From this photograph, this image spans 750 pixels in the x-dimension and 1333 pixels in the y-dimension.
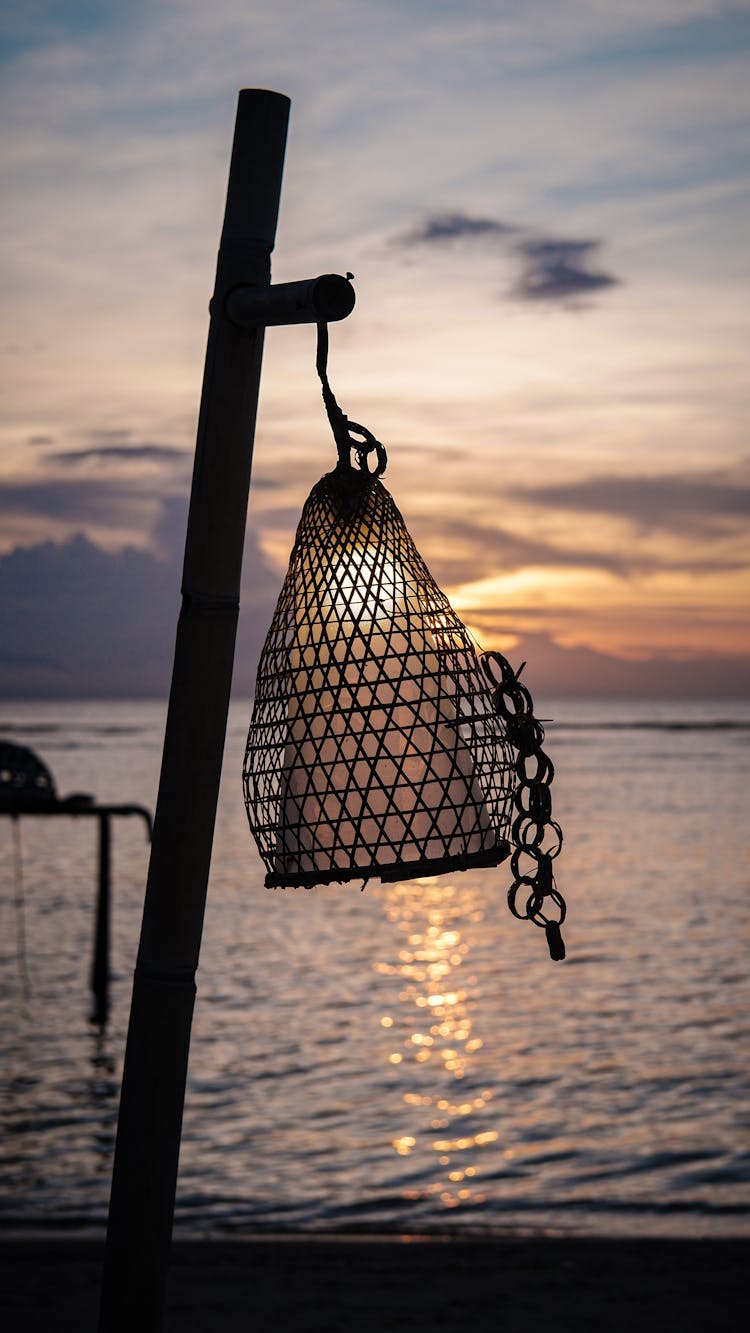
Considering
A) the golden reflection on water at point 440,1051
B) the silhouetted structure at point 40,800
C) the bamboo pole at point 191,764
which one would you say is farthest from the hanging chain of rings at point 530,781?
the silhouetted structure at point 40,800

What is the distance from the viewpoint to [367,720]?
2.17m

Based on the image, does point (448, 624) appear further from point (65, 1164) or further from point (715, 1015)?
point (715, 1015)

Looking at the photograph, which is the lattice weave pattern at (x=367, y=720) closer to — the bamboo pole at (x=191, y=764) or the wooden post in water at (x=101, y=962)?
the bamboo pole at (x=191, y=764)

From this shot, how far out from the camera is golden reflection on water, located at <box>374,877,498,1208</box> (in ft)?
35.3

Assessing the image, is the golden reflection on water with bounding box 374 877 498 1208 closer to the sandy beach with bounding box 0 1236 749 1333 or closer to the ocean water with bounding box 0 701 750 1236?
the ocean water with bounding box 0 701 750 1236

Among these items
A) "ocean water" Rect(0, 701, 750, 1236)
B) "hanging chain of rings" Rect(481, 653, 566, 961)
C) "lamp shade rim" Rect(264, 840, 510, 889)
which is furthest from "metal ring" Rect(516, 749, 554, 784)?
"ocean water" Rect(0, 701, 750, 1236)

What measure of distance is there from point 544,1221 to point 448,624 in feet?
26.8

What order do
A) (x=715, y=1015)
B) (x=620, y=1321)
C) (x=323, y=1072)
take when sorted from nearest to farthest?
(x=620, y=1321)
(x=323, y=1072)
(x=715, y=1015)

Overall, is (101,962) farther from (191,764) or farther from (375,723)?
(375,723)

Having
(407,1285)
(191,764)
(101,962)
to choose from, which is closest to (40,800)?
(101,962)

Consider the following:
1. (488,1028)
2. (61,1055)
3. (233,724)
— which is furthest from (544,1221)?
(233,724)

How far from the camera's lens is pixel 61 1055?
14781 millimetres

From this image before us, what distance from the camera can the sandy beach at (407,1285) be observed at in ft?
23.6

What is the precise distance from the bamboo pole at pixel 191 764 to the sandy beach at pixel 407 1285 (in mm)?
5362
